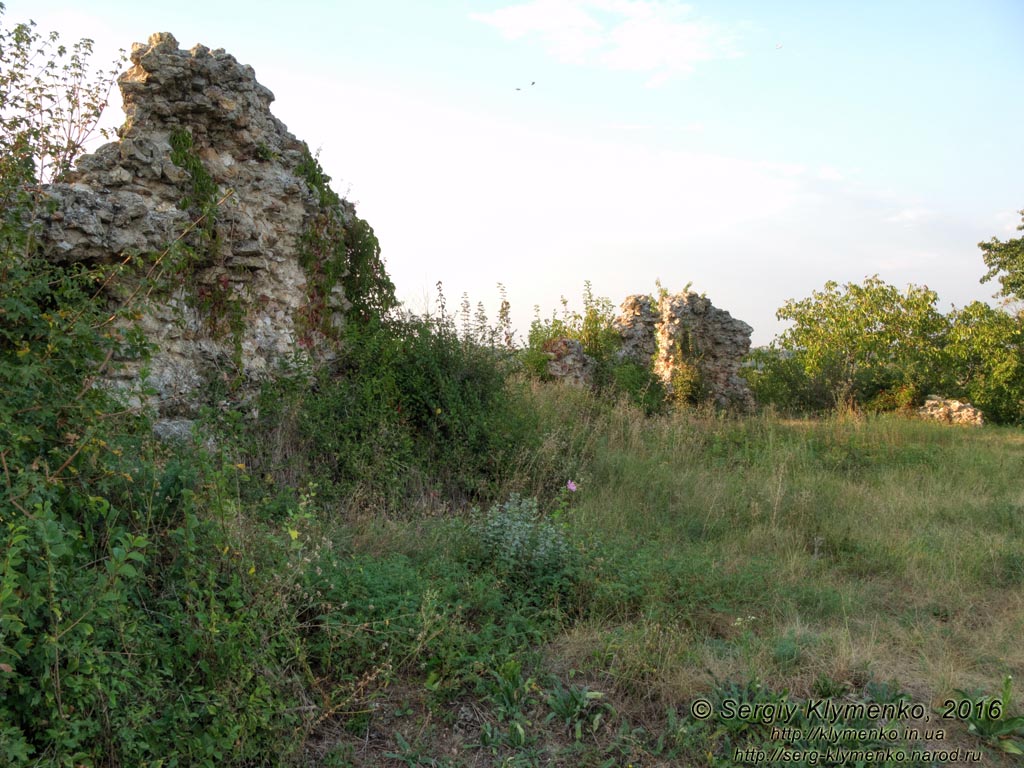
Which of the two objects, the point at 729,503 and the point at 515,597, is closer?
the point at 515,597

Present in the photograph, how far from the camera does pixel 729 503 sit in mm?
7340

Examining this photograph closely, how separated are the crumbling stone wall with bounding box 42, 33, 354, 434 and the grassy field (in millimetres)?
1983

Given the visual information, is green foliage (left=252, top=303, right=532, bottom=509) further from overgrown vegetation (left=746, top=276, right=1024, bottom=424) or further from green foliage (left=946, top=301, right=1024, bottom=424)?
green foliage (left=946, top=301, right=1024, bottom=424)

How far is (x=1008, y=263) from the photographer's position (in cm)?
2314

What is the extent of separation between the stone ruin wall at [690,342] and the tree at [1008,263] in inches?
483

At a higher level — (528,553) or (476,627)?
(528,553)

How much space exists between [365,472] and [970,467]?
26.4ft

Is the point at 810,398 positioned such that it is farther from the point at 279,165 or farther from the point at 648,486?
the point at 279,165

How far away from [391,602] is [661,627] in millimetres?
1617

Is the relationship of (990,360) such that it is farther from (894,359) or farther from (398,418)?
(398,418)

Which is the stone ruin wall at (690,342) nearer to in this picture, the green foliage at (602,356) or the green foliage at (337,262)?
the green foliage at (602,356)

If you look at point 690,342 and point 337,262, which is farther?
point 690,342

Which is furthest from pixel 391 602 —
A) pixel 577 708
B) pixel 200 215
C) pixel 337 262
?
pixel 337 262

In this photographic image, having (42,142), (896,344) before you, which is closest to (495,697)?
(42,142)
